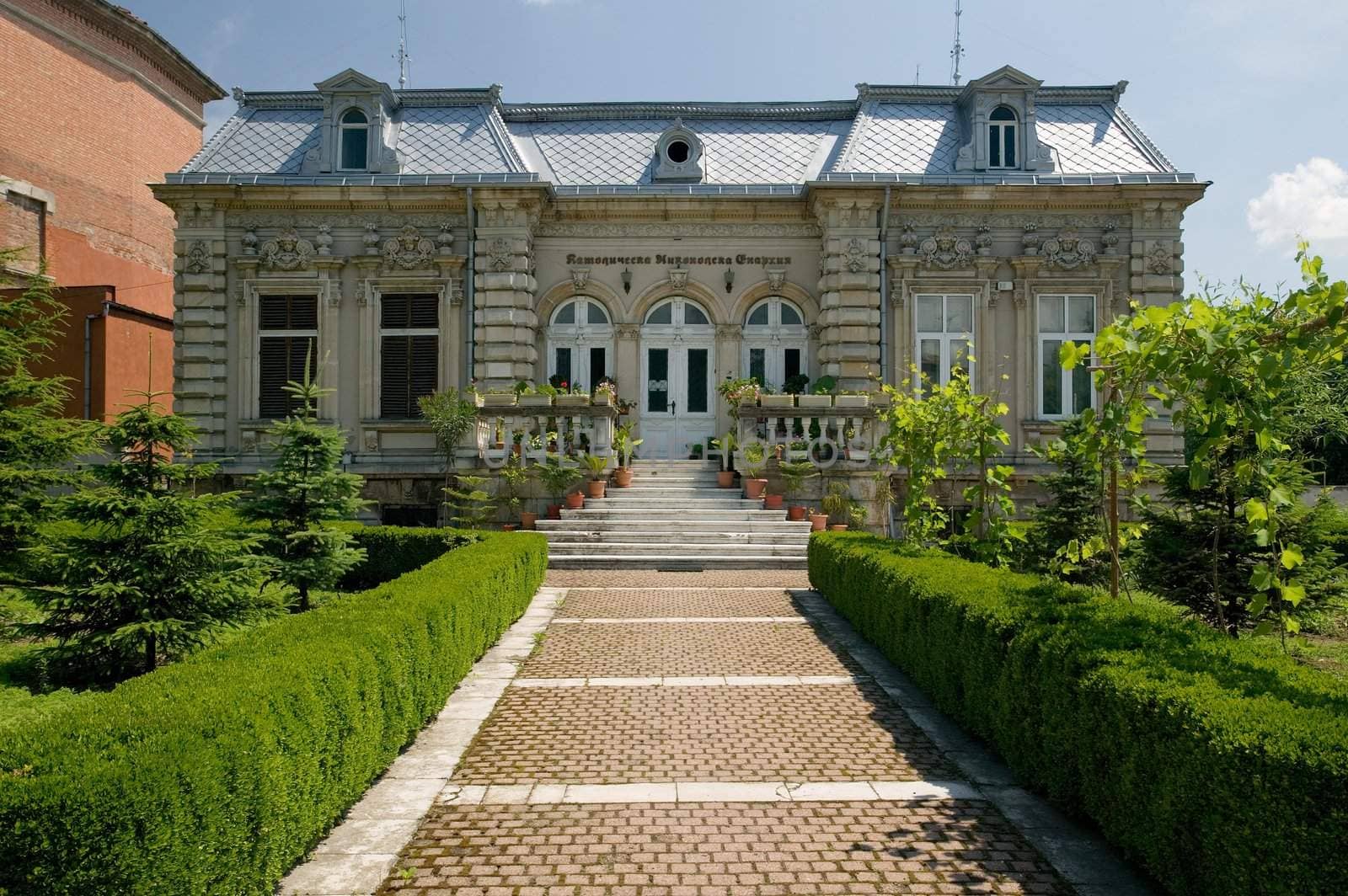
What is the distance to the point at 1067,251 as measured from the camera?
19234 millimetres

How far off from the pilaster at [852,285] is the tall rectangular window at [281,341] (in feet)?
36.1

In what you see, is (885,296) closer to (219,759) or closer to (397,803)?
(397,803)

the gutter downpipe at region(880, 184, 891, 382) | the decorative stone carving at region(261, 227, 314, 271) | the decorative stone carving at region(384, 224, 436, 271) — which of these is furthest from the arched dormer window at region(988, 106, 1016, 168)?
the decorative stone carving at region(261, 227, 314, 271)

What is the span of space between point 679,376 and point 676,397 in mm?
475

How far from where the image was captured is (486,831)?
187 inches

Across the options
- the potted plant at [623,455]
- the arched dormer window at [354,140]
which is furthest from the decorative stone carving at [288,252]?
the potted plant at [623,455]

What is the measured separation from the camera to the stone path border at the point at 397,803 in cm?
416

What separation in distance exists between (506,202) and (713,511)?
805 cm

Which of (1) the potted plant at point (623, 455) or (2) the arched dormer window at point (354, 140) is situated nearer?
(1) the potted plant at point (623, 455)

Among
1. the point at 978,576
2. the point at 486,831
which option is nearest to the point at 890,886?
the point at 486,831

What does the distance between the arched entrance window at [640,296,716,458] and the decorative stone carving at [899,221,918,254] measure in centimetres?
444

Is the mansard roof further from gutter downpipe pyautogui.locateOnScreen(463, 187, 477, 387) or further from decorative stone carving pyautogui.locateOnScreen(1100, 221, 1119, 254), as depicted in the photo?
gutter downpipe pyautogui.locateOnScreen(463, 187, 477, 387)

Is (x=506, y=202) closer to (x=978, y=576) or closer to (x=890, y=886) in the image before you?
(x=978, y=576)

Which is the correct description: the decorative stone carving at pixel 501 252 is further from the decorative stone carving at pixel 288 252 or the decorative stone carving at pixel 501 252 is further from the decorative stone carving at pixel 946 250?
the decorative stone carving at pixel 946 250
